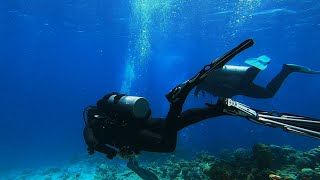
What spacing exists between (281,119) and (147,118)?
2422 millimetres

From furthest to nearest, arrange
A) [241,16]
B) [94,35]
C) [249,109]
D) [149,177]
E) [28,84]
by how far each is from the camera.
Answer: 1. [28,84]
2. [94,35]
3. [241,16]
4. [149,177]
5. [249,109]

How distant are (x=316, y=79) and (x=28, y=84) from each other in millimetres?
93102

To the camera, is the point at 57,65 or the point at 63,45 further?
the point at 57,65

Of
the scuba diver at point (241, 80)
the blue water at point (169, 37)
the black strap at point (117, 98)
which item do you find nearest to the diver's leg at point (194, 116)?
the black strap at point (117, 98)

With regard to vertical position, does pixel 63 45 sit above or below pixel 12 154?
above

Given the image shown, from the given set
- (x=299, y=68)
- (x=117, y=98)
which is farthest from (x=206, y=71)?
(x=299, y=68)

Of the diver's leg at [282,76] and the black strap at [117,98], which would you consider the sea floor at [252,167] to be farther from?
the black strap at [117,98]

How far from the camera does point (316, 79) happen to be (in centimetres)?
8356

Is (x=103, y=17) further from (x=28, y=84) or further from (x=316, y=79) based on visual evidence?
(x=28, y=84)

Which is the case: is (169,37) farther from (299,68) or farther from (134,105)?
(134,105)

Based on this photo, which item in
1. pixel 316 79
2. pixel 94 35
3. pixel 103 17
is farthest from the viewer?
pixel 316 79

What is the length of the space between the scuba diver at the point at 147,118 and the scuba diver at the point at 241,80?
5612 mm

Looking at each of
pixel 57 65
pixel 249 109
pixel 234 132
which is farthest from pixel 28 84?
pixel 249 109

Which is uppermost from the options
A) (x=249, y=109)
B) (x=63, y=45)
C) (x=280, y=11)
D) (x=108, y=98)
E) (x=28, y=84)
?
(x=28, y=84)
